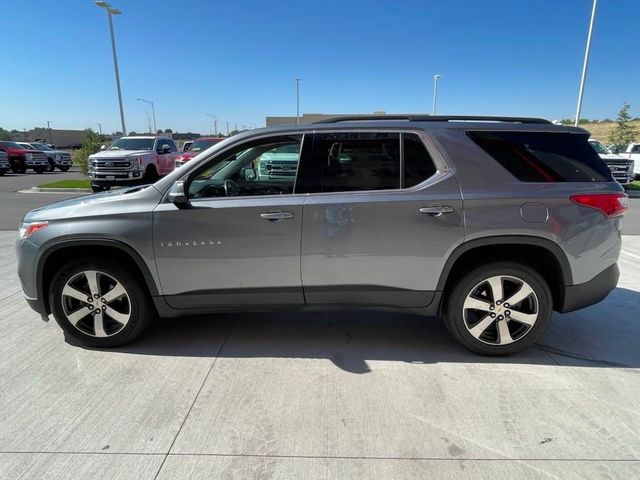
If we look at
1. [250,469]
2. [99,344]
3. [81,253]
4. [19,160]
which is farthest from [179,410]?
[19,160]

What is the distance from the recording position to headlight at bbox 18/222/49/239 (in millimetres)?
3253

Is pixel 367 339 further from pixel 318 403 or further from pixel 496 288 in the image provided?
pixel 496 288

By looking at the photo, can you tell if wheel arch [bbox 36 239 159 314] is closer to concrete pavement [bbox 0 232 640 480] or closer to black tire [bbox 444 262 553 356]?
concrete pavement [bbox 0 232 640 480]

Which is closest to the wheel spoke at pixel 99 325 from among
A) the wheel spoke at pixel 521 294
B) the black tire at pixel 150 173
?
the wheel spoke at pixel 521 294

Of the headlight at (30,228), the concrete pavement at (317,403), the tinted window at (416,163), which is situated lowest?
the concrete pavement at (317,403)

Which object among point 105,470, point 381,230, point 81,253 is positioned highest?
point 381,230

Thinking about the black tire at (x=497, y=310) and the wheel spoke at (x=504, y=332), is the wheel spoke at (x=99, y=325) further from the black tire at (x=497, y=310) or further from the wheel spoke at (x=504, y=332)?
the wheel spoke at (x=504, y=332)

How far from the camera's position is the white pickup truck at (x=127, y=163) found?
1351cm

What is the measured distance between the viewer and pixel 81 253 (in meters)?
3.32

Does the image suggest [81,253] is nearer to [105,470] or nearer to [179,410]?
[179,410]

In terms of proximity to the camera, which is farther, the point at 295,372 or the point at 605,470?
the point at 295,372

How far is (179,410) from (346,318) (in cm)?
183

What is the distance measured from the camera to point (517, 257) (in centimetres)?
323

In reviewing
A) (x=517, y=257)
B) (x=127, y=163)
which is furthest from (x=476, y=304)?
(x=127, y=163)
